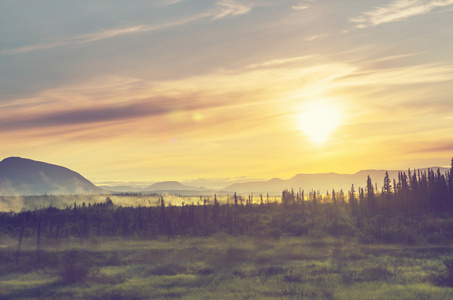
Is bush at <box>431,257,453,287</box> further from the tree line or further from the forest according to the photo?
the tree line

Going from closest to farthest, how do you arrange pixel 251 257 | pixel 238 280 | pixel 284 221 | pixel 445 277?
pixel 445 277
pixel 238 280
pixel 251 257
pixel 284 221

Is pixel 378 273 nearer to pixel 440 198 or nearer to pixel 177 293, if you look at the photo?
pixel 177 293

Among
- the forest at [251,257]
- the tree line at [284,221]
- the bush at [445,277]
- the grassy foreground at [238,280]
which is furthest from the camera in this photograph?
the tree line at [284,221]

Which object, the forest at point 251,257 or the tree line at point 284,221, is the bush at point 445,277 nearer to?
the forest at point 251,257

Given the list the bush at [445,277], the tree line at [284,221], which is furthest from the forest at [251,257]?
the tree line at [284,221]

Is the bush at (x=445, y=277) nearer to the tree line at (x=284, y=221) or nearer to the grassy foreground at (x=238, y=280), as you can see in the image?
the grassy foreground at (x=238, y=280)

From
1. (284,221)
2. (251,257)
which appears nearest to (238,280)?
(251,257)

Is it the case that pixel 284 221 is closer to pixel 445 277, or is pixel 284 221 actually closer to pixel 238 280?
pixel 238 280

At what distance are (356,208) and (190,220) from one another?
6922 centimetres

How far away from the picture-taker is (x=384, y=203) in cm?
16688

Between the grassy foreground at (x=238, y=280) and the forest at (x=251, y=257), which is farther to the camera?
the forest at (x=251, y=257)

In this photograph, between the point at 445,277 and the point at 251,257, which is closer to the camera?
the point at 445,277

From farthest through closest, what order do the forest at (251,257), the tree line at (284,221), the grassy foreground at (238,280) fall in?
the tree line at (284,221), the forest at (251,257), the grassy foreground at (238,280)

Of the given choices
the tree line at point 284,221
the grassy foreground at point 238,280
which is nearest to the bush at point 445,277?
the grassy foreground at point 238,280
